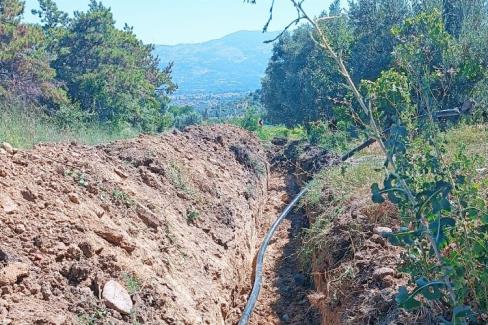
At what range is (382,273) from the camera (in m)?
4.03

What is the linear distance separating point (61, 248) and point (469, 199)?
281cm

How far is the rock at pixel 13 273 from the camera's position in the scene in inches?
121

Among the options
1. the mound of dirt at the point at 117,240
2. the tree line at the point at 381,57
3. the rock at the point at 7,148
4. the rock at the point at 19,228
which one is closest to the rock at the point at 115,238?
the mound of dirt at the point at 117,240

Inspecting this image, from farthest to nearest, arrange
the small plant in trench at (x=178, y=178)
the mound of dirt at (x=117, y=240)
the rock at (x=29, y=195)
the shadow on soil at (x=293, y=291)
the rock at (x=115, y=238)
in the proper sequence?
the small plant in trench at (x=178, y=178)
the shadow on soil at (x=293, y=291)
the rock at (x=115, y=238)
the rock at (x=29, y=195)
the mound of dirt at (x=117, y=240)

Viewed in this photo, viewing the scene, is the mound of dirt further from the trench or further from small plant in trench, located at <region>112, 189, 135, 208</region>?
the trench

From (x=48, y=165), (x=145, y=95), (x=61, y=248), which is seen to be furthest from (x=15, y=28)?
(x=61, y=248)

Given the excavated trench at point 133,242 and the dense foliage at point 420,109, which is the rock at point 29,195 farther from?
the dense foliage at point 420,109

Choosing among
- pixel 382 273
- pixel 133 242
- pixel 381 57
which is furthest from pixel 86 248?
pixel 381 57

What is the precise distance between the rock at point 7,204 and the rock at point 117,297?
0.93 meters

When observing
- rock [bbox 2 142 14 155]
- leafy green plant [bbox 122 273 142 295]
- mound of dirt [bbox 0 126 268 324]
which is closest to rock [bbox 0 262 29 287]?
mound of dirt [bbox 0 126 268 324]

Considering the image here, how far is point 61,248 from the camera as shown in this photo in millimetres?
3611

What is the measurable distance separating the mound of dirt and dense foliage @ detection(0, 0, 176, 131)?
25.4 feet

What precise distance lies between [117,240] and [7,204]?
96 centimetres

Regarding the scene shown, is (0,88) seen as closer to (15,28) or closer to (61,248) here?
(15,28)
